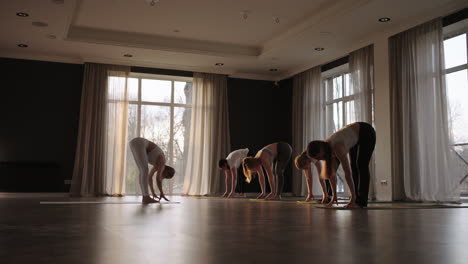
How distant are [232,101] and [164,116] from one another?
1.85 m

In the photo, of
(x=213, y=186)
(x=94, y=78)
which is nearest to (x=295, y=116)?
(x=213, y=186)

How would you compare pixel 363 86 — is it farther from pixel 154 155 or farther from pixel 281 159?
pixel 154 155

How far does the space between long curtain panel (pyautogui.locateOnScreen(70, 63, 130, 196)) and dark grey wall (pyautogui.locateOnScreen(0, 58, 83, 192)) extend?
26 cm

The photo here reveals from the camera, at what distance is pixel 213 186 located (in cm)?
1140

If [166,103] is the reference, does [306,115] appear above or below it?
below

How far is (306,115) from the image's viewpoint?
1116cm

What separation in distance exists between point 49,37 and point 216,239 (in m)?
8.83

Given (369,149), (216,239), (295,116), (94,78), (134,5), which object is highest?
(134,5)

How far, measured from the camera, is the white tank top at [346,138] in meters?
4.48

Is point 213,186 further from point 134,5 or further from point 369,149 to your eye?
point 369,149

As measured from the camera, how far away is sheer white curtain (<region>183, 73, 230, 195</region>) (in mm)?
11367

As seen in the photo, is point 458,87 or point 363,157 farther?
point 458,87

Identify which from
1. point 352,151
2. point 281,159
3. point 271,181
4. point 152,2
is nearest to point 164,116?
point 152,2

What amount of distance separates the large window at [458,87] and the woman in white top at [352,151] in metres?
3.46
